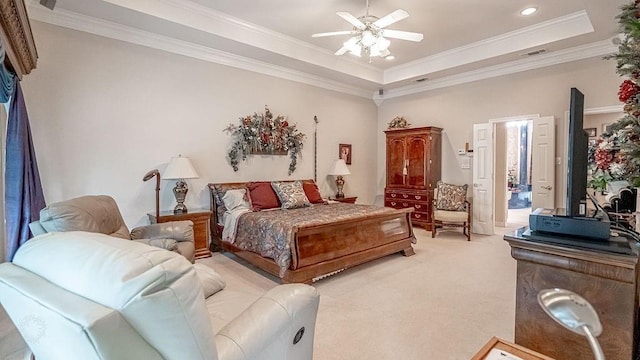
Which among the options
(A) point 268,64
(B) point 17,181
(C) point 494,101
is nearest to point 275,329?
(B) point 17,181

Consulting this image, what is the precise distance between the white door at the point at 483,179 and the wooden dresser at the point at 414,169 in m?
0.72

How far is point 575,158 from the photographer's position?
171 centimetres

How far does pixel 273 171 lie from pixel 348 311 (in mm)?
3262

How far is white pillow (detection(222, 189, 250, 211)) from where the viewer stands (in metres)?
4.50

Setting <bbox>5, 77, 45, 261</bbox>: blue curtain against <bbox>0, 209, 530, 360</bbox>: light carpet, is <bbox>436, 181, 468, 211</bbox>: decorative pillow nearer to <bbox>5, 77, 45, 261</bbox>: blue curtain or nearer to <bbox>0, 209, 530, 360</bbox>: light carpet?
<bbox>0, 209, 530, 360</bbox>: light carpet

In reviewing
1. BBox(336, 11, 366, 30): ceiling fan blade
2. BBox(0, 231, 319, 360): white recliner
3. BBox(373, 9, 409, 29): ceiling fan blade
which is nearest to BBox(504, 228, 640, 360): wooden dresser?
BBox(0, 231, 319, 360): white recliner

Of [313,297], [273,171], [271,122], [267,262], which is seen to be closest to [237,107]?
[271,122]

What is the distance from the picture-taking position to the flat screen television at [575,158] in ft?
5.53

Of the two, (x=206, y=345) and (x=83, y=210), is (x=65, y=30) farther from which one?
(x=206, y=345)

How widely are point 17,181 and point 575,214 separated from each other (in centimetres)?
442

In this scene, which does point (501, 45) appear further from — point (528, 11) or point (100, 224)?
point (100, 224)

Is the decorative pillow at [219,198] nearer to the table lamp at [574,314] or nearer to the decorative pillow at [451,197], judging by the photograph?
the decorative pillow at [451,197]

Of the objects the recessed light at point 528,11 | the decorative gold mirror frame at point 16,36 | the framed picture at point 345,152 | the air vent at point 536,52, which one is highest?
the recessed light at point 528,11

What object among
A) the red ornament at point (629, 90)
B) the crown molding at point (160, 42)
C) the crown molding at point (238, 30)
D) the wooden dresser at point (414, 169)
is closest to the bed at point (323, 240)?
the wooden dresser at point (414, 169)
